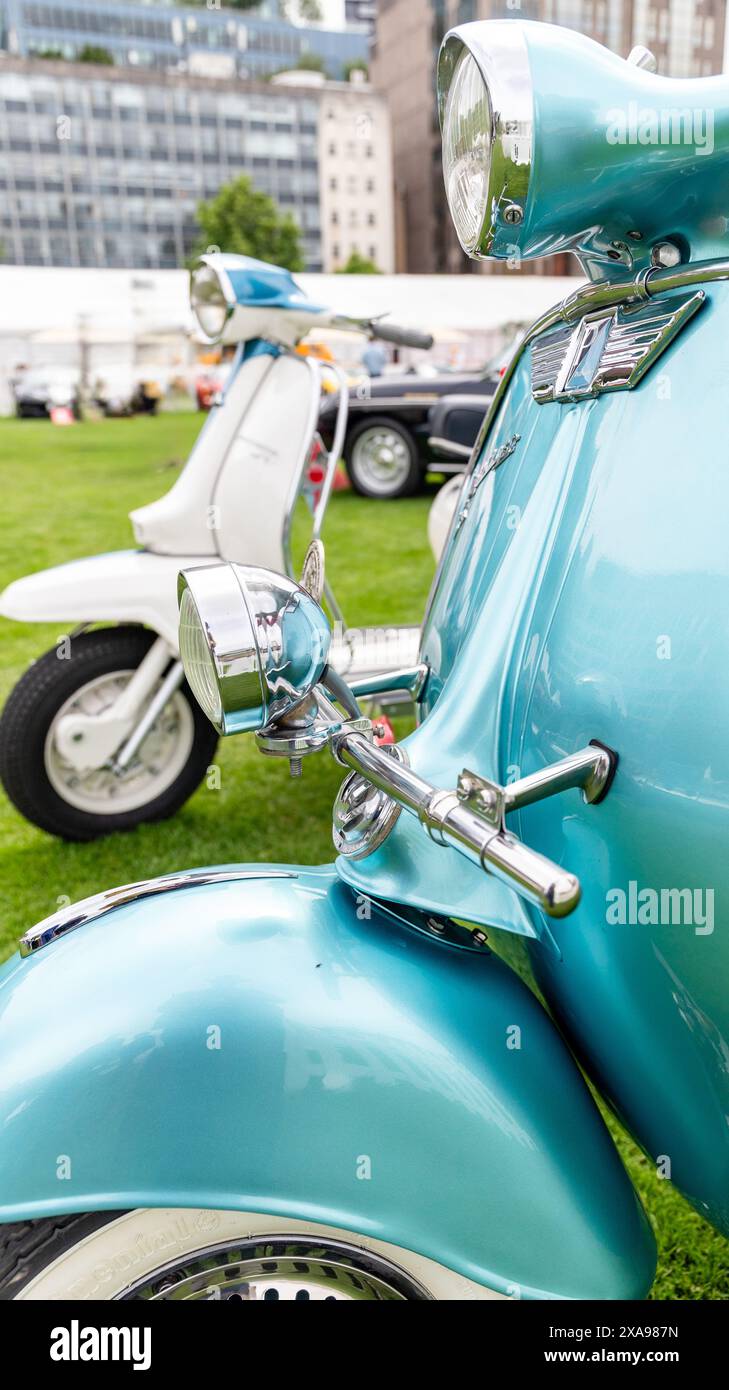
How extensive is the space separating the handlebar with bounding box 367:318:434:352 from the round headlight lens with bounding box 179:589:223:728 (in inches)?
83.8

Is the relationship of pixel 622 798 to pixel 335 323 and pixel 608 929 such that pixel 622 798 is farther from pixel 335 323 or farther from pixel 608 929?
pixel 335 323

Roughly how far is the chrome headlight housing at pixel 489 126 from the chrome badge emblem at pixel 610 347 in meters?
0.13

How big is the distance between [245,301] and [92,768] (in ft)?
4.47

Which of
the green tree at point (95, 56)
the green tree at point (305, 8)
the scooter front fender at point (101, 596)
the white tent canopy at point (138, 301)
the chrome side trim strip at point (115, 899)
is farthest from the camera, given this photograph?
the green tree at point (305, 8)

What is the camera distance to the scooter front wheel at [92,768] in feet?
8.64

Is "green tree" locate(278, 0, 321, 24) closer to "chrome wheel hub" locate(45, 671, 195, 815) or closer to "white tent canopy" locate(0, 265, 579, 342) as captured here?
"white tent canopy" locate(0, 265, 579, 342)

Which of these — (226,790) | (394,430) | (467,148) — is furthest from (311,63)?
(467,148)

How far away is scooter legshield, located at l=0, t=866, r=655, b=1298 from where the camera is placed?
0.86m

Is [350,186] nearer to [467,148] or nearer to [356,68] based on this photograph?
[356,68]

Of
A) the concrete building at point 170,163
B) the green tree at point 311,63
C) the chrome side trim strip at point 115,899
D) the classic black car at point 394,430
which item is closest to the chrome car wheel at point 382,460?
the classic black car at point 394,430

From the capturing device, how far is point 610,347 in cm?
95

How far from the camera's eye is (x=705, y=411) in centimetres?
87

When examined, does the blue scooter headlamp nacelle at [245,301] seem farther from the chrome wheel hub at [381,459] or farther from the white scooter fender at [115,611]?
the chrome wheel hub at [381,459]
